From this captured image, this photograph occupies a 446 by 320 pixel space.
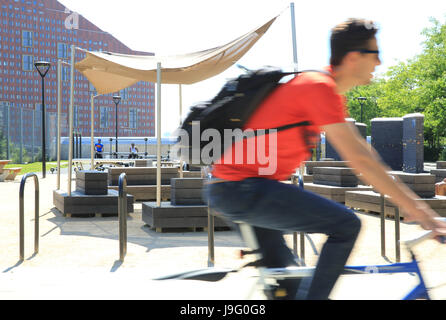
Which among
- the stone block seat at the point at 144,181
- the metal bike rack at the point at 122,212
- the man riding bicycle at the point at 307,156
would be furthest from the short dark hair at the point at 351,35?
the stone block seat at the point at 144,181

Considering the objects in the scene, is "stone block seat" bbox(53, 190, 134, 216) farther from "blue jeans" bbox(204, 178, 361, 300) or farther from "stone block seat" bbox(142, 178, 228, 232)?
"blue jeans" bbox(204, 178, 361, 300)

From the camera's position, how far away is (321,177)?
12.4 m

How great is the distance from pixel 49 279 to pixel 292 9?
6.90 metres

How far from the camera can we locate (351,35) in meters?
2.05

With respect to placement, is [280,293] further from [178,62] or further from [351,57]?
[178,62]

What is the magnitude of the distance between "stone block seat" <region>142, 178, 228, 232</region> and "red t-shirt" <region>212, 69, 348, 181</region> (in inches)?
222

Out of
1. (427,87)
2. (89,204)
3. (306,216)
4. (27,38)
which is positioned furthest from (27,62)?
(306,216)

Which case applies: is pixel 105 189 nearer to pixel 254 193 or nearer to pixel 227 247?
pixel 227 247

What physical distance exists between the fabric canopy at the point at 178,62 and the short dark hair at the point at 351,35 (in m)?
7.17

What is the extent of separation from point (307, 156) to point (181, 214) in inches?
232

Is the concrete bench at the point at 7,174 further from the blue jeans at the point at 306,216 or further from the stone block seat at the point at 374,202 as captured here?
the blue jeans at the point at 306,216

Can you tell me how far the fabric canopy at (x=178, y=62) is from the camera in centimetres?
916

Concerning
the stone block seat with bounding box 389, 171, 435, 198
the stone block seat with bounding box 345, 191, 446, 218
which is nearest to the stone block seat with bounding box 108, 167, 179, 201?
the stone block seat with bounding box 345, 191, 446, 218
